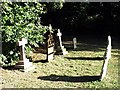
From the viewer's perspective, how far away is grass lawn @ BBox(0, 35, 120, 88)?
8.77 meters

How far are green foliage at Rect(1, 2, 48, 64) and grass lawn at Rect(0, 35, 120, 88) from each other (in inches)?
34.0

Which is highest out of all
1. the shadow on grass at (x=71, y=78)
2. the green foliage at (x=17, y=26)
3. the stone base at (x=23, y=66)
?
the green foliage at (x=17, y=26)

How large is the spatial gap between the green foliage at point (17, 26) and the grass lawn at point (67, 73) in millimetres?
864

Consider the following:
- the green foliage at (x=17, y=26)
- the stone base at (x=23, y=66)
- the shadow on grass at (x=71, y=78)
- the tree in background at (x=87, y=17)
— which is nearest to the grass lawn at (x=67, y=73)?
the shadow on grass at (x=71, y=78)

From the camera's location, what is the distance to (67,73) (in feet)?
32.8

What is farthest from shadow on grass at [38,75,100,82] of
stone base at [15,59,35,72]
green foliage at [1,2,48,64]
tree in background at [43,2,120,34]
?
tree in background at [43,2,120,34]

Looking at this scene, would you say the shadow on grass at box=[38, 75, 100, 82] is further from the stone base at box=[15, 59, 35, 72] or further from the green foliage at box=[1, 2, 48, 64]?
the green foliage at box=[1, 2, 48, 64]

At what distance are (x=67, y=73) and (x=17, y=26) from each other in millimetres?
2346

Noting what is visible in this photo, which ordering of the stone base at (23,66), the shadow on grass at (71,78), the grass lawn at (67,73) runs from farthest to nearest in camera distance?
the stone base at (23,66) < the shadow on grass at (71,78) < the grass lawn at (67,73)

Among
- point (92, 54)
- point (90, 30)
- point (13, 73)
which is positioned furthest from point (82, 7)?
point (13, 73)

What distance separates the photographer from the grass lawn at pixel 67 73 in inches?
345

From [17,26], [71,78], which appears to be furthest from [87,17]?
[71,78]

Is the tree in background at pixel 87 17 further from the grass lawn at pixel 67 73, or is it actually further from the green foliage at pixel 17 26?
the green foliage at pixel 17 26

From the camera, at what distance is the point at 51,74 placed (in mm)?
9883
